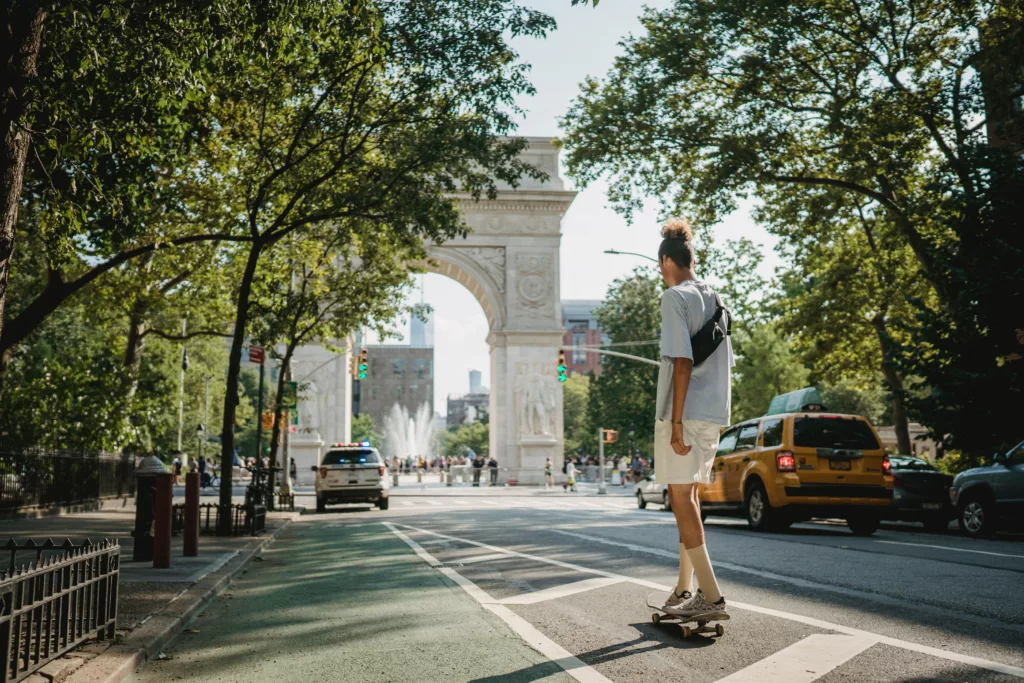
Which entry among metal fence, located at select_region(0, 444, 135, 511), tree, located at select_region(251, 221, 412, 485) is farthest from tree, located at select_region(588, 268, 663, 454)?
metal fence, located at select_region(0, 444, 135, 511)

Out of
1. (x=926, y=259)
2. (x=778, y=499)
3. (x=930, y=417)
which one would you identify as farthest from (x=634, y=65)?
(x=778, y=499)

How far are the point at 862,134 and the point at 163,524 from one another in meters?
17.2

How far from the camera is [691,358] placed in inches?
217

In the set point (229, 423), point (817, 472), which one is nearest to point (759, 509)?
point (817, 472)

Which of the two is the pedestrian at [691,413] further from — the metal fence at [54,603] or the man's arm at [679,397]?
the metal fence at [54,603]

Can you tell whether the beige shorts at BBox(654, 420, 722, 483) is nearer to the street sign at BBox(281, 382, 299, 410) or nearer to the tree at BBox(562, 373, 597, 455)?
the street sign at BBox(281, 382, 299, 410)

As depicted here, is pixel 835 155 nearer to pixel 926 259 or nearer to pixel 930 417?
pixel 926 259

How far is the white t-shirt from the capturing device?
18.2ft

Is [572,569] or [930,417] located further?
[930,417]

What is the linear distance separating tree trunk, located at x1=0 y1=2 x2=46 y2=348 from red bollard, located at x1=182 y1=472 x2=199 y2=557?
4777 millimetres

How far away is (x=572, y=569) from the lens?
976 cm

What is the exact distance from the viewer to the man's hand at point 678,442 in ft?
17.8

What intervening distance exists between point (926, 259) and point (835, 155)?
121 inches

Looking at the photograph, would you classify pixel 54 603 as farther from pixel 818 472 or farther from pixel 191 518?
pixel 818 472
